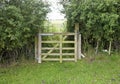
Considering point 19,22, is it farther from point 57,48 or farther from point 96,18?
point 96,18

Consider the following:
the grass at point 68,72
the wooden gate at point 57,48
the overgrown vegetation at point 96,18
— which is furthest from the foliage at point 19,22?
the overgrown vegetation at point 96,18

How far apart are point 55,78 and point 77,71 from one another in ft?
3.63

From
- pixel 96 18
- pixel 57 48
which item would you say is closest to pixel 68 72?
pixel 57 48

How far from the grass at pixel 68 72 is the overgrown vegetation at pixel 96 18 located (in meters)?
0.90

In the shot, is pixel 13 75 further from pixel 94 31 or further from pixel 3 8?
pixel 94 31

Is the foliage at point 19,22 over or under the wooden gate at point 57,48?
over

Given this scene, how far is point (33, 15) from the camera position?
27.2 ft

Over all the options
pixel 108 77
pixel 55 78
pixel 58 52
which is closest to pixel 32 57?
pixel 58 52

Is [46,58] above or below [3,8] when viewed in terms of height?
below

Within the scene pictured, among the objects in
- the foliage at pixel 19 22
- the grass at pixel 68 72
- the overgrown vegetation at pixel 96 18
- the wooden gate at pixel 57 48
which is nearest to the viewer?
the grass at pixel 68 72

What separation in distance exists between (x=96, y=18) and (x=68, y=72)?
247 cm

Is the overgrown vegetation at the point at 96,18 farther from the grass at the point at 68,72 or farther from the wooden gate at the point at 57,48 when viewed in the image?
the grass at the point at 68,72

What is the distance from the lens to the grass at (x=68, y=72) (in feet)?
21.7

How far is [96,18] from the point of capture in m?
8.34
